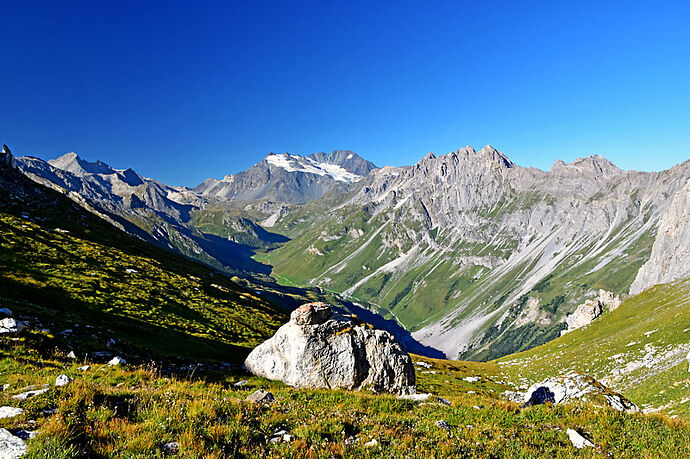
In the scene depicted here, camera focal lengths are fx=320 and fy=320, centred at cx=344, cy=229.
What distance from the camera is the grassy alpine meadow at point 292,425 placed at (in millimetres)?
8617

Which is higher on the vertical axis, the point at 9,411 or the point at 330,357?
the point at 9,411

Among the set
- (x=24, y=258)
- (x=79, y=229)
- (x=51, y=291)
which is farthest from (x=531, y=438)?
(x=79, y=229)

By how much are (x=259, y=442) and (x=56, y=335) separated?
21.6 metres

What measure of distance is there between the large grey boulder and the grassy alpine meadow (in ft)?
31.2

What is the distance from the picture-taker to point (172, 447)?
8562 mm

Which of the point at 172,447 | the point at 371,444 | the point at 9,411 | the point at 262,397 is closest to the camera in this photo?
the point at 172,447

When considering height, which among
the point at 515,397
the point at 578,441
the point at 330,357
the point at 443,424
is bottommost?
the point at 515,397

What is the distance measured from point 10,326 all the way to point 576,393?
3841 centimetres

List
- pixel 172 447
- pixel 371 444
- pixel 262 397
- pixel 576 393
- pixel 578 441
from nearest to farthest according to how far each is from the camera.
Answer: pixel 172 447 → pixel 371 444 → pixel 578 441 → pixel 262 397 → pixel 576 393

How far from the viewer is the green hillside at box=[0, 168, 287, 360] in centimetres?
3017

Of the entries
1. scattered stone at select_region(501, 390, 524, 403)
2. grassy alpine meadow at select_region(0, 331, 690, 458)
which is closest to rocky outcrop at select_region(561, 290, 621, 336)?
scattered stone at select_region(501, 390, 524, 403)

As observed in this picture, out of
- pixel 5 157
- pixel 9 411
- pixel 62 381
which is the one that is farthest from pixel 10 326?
pixel 5 157

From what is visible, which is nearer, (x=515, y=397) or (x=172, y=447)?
(x=172, y=447)

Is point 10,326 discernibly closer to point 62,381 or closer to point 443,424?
point 62,381
